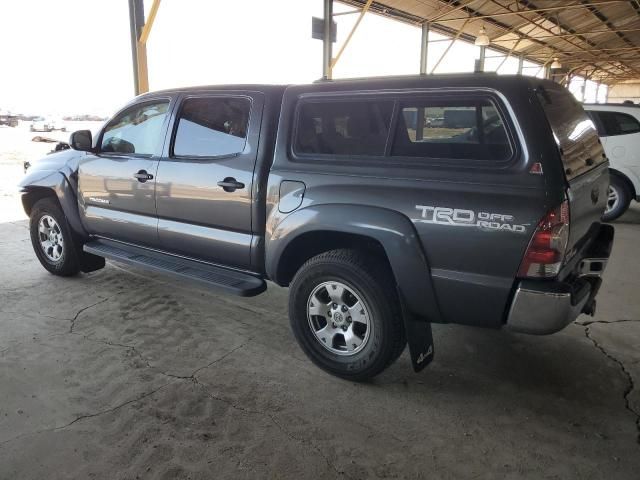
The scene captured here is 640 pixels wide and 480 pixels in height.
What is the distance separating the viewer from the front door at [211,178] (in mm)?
3391

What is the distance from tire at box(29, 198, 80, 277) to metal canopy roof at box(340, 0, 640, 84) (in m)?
9.42

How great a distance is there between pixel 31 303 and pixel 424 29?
1359 centimetres

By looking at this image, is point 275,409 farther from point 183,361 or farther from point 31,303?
point 31,303

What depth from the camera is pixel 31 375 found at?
10.2ft

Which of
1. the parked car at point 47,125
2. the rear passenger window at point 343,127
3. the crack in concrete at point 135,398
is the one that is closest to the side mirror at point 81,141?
the crack in concrete at point 135,398

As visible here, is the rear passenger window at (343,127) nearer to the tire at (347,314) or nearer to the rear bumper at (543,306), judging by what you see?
the tire at (347,314)

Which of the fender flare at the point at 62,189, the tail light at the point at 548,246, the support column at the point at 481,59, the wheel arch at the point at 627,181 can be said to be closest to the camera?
the tail light at the point at 548,246

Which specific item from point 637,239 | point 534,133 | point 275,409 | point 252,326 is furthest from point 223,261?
point 637,239

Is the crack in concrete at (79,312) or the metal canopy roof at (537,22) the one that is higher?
the metal canopy roof at (537,22)

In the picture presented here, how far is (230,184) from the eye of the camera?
11.1 ft

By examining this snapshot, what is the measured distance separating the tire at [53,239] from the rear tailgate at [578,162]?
168 inches

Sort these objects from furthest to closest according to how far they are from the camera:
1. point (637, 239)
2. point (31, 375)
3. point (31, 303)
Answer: point (637, 239) < point (31, 303) < point (31, 375)

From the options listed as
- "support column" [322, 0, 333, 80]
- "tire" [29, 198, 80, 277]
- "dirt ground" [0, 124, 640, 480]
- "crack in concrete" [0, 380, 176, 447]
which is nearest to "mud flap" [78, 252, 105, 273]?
"tire" [29, 198, 80, 277]

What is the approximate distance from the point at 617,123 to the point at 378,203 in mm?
6555
